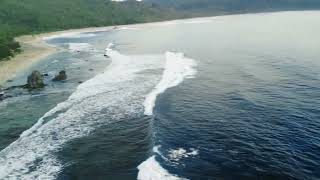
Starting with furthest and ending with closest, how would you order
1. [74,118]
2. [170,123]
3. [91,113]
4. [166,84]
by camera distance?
[166,84] < [91,113] < [74,118] < [170,123]

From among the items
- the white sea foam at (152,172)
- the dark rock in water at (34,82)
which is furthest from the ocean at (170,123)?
the dark rock in water at (34,82)

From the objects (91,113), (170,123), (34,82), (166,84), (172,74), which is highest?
(172,74)

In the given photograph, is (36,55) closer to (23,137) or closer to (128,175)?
(23,137)

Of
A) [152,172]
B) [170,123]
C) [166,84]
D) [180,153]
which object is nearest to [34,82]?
[166,84]

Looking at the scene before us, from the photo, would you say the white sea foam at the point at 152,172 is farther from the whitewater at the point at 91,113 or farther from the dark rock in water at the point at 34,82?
the dark rock in water at the point at 34,82

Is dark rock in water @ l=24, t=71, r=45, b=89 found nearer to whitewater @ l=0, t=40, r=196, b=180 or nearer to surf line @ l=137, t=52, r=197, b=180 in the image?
whitewater @ l=0, t=40, r=196, b=180

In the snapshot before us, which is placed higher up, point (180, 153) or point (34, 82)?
point (34, 82)

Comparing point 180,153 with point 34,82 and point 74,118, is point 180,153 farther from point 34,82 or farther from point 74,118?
point 34,82
